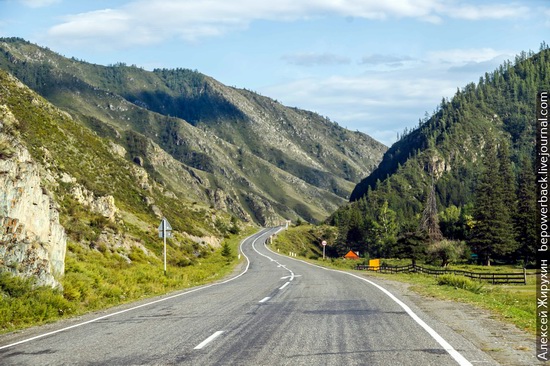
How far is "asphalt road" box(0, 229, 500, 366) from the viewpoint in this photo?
842cm

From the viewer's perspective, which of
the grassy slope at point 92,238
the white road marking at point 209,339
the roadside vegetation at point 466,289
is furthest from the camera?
the grassy slope at point 92,238

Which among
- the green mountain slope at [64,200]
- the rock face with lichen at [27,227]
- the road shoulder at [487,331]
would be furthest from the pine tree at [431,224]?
the rock face with lichen at [27,227]

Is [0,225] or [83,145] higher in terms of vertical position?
[83,145]

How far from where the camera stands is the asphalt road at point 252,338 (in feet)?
27.6

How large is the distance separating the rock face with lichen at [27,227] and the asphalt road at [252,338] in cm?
393

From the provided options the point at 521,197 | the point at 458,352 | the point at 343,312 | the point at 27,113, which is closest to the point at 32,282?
the point at 343,312

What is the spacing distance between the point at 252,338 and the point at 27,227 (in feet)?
45.4

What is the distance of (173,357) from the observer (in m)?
8.65

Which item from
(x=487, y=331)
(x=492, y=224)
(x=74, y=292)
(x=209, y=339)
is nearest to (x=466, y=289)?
(x=487, y=331)

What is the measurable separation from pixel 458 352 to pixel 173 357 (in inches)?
185

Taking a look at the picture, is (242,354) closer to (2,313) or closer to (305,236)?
(2,313)

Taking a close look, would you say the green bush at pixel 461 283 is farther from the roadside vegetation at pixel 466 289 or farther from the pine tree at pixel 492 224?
the pine tree at pixel 492 224

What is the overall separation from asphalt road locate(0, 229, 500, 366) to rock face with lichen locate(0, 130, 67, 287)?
393 centimetres

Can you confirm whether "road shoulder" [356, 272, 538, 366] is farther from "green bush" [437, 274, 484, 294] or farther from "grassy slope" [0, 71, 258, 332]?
"grassy slope" [0, 71, 258, 332]
